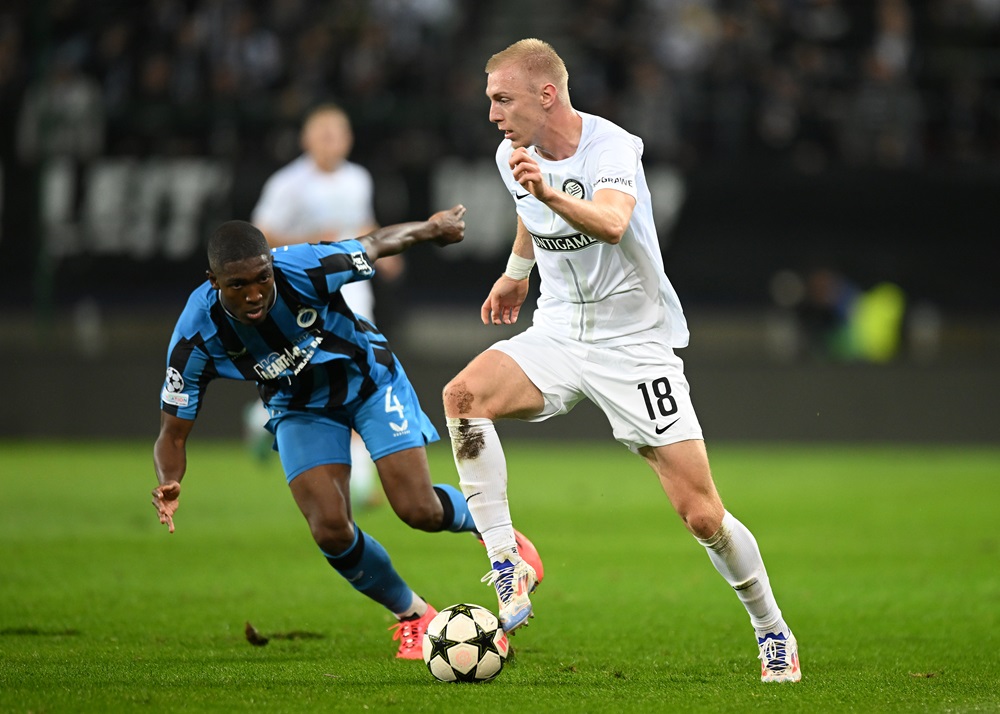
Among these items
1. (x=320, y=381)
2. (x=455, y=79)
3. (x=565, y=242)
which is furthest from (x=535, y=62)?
(x=455, y=79)

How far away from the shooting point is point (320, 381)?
559 cm

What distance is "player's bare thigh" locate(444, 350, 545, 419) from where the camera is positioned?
5133mm

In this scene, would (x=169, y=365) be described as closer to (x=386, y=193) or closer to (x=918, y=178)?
(x=386, y=193)

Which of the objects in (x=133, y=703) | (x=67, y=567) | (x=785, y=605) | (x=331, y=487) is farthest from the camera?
(x=67, y=567)

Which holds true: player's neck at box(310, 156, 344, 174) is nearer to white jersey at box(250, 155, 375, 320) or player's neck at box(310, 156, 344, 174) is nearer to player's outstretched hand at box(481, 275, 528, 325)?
white jersey at box(250, 155, 375, 320)

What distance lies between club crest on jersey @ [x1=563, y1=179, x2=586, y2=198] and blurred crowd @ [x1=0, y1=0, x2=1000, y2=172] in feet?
28.7

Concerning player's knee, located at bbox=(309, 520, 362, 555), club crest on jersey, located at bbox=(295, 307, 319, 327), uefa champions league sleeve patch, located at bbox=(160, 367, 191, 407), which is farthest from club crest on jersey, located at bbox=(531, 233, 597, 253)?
uefa champions league sleeve patch, located at bbox=(160, 367, 191, 407)

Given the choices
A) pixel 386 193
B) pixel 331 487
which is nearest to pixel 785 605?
pixel 331 487

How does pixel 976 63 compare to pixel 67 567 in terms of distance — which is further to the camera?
pixel 976 63

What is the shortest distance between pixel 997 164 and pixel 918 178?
0.80 metres

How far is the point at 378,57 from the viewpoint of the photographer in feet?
49.0

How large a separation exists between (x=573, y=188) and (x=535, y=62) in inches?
19.1

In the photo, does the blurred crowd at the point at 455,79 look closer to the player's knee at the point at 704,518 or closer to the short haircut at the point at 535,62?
the short haircut at the point at 535,62

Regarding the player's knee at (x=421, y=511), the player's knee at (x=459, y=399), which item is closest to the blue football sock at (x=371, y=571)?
the player's knee at (x=421, y=511)
